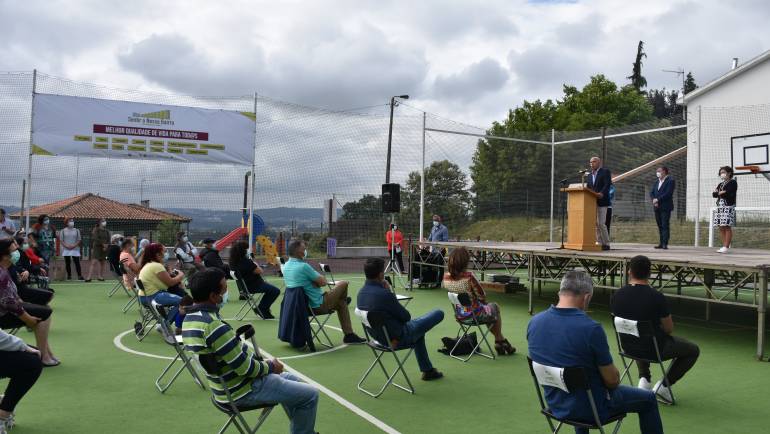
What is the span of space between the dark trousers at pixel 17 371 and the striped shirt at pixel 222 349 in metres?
1.24

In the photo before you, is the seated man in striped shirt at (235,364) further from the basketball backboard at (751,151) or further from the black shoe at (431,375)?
the basketball backboard at (751,151)

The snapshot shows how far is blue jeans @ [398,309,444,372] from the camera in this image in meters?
5.05

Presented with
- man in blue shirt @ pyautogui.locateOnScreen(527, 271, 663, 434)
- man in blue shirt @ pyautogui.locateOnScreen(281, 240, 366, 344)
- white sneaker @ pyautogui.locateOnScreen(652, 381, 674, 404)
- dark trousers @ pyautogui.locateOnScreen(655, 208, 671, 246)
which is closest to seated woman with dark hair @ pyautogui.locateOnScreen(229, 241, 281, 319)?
man in blue shirt @ pyautogui.locateOnScreen(281, 240, 366, 344)

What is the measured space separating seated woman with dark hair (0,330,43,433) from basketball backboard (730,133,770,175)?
14.9 metres

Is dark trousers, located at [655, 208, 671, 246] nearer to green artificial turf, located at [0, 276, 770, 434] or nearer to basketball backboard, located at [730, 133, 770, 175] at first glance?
green artificial turf, located at [0, 276, 770, 434]

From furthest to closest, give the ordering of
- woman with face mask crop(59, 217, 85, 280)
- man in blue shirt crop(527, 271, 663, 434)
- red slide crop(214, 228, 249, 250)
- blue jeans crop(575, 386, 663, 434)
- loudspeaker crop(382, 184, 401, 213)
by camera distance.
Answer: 1. red slide crop(214, 228, 249, 250)
2. woman with face mask crop(59, 217, 85, 280)
3. loudspeaker crop(382, 184, 401, 213)
4. blue jeans crop(575, 386, 663, 434)
5. man in blue shirt crop(527, 271, 663, 434)

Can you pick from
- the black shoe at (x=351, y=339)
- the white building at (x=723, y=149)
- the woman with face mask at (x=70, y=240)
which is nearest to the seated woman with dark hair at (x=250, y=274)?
the black shoe at (x=351, y=339)

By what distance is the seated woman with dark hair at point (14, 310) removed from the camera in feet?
15.7

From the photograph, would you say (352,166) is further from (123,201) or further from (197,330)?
(197,330)

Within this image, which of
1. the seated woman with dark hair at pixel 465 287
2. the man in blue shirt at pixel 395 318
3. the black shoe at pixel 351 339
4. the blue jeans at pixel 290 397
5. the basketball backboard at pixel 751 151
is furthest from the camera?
the basketball backboard at pixel 751 151

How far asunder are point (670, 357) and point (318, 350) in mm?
3585

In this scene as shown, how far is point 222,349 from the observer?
10.7 ft

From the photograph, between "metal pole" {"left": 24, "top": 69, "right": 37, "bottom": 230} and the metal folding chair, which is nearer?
the metal folding chair

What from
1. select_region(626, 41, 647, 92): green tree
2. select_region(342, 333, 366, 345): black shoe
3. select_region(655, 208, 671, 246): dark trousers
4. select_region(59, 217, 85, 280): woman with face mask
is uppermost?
select_region(626, 41, 647, 92): green tree
